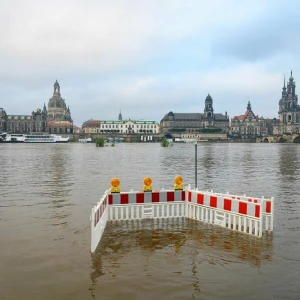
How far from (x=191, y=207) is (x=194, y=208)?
0.59 ft

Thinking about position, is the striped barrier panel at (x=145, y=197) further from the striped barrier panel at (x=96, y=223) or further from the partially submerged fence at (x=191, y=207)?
the striped barrier panel at (x=96, y=223)

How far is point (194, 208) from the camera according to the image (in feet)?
47.0

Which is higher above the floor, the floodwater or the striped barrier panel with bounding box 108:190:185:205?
the striped barrier panel with bounding box 108:190:185:205

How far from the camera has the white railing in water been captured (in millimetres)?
12531

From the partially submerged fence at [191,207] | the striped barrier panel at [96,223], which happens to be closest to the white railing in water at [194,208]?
the partially submerged fence at [191,207]

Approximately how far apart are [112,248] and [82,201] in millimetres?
8376

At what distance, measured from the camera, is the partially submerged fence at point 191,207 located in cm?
1257

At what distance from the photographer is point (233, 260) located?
9.96 metres

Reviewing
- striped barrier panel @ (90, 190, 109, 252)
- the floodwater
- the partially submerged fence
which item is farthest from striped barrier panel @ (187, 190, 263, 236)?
striped barrier panel @ (90, 190, 109, 252)

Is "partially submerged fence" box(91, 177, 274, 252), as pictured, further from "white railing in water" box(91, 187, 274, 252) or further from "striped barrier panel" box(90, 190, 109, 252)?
"striped barrier panel" box(90, 190, 109, 252)

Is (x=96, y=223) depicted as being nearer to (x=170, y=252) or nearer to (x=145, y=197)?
(x=170, y=252)

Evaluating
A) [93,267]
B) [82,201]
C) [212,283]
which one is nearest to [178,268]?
[212,283]

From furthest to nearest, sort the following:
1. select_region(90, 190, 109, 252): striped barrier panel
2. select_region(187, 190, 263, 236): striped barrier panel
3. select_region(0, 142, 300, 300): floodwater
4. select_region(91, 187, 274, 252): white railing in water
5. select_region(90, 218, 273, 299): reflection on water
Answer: select_region(91, 187, 274, 252): white railing in water, select_region(187, 190, 263, 236): striped barrier panel, select_region(90, 190, 109, 252): striped barrier panel, select_region(90, 218, 273, 299): reflection on water, select_region(0, 142, 300, 300): floodwater

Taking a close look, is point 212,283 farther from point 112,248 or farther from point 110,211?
point 110,211
